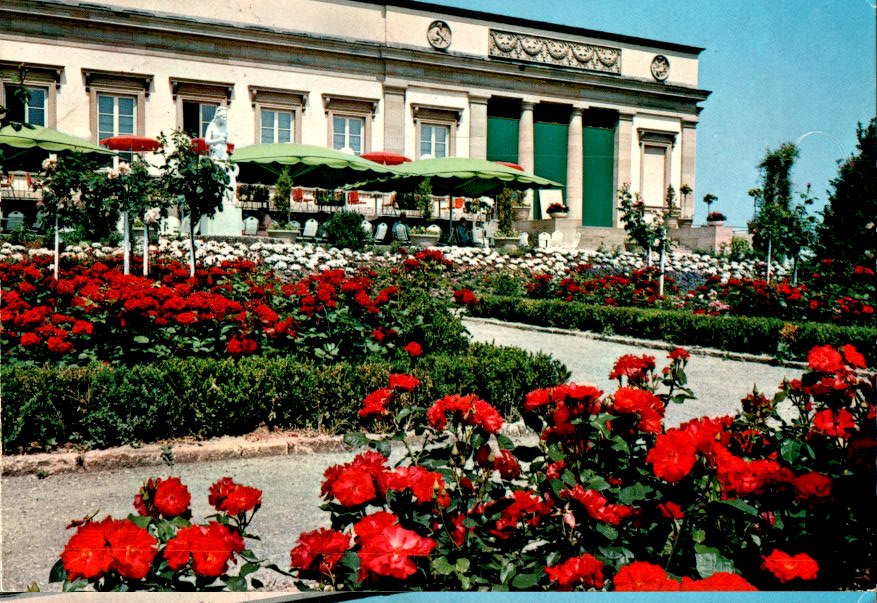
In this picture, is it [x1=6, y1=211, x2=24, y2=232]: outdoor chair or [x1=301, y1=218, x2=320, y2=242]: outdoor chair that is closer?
[x1=6, y1=211, x2=24, y2=232]: outdoor chair

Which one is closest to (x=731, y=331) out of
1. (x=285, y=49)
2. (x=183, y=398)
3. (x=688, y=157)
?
(x=688, y=157)

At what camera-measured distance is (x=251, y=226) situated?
2918mm

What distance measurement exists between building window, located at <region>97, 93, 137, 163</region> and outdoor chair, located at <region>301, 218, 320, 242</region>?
2.68 ft

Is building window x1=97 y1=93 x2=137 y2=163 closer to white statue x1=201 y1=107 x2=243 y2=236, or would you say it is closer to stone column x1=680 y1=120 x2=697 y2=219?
white statue x1=201 y1=107 x2=243 y2=236

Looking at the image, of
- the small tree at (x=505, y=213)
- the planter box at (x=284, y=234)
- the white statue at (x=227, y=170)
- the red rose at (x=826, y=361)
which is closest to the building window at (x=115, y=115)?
the white statue at (x=227, y=170)

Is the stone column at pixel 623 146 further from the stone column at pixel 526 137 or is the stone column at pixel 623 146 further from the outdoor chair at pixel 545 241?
the outdoor chair at pixel 545 241

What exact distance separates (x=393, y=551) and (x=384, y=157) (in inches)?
67.1

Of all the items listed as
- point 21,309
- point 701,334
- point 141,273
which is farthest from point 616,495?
point 21,309

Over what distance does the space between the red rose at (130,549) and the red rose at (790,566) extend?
1618 mm

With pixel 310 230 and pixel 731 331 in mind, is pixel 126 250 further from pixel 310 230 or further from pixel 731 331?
pixel 731 331

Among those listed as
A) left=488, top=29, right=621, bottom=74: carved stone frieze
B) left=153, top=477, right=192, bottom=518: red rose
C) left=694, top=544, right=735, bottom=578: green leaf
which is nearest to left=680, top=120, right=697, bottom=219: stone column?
left=488, top=29, right=621, bottom=74: carved stone frieze

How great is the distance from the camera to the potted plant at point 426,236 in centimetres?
344

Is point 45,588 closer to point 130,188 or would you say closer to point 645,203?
point 130,188

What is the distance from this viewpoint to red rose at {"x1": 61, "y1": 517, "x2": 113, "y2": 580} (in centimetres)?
151
